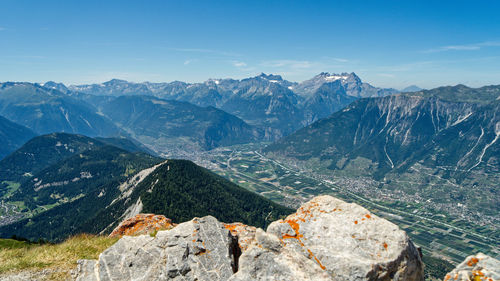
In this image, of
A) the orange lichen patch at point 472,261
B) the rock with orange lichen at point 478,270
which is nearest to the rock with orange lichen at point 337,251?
the rock with orange lichen at point 478,270

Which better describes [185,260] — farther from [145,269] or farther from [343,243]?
[343,243]

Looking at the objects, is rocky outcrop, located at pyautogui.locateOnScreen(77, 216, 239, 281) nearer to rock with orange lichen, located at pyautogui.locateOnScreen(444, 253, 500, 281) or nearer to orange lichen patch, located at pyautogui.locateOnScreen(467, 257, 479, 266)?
rock with orange lichen, located at pyautogui.locateOnScreen(444, 253, 500, 281)

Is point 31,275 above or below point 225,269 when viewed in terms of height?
below

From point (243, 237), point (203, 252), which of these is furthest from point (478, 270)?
point (203, 252)

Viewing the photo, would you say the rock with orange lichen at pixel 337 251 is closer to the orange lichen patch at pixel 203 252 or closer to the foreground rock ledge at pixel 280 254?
the foreground rock ledge at pixel 280 254

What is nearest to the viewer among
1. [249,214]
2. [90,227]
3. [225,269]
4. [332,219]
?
[225,269]

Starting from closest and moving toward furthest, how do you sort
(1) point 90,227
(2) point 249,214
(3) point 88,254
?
(3) point 88,254 → (1) point 90,227 → (2) point 249,214

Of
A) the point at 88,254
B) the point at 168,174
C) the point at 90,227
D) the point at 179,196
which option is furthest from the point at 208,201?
the point at 88,254

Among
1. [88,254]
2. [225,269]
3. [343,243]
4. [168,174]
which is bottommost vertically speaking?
[168,174]

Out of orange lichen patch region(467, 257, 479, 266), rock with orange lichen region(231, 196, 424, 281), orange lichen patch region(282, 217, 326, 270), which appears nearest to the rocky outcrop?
rock with orange lichen region(231, 196, 424, 281)
